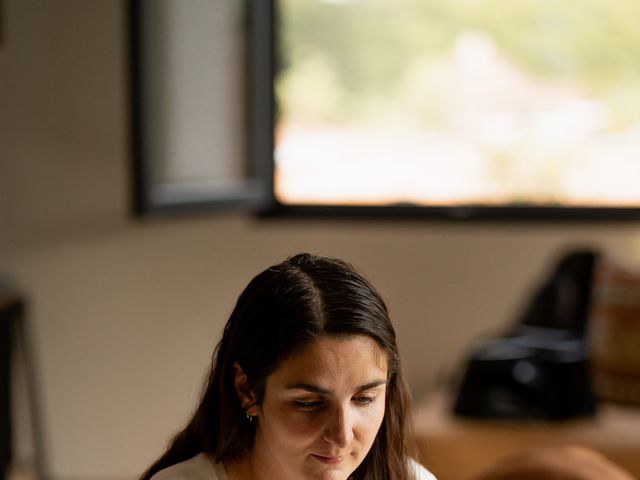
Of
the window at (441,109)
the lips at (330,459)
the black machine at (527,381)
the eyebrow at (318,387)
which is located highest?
the window at (441,109)

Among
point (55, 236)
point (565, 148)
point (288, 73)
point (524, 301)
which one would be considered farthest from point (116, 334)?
point (565, 148)

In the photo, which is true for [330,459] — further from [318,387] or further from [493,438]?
[493,438]

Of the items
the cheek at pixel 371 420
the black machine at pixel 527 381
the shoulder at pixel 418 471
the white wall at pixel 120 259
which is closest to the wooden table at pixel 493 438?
the black machine at pixel 527 381

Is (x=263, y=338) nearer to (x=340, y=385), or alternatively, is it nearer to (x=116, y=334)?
(x=340, y=385)

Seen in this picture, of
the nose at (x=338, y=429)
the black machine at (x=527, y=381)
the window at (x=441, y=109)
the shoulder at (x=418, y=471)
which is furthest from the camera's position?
the window at (x=441, y=109)

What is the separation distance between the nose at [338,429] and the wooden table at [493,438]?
1.78 m

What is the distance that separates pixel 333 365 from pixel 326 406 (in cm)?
5

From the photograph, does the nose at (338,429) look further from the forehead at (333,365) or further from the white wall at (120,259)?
the white wall at (120,259)

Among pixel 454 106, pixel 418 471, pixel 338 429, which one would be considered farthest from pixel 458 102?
pixel 338 429

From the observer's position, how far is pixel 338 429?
52.8 inches

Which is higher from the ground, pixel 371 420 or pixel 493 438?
pixel 371 420

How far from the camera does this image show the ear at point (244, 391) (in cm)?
Result: 144

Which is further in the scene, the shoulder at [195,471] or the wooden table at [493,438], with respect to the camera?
the wooden table at [493,438]

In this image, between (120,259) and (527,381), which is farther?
(120,259)
